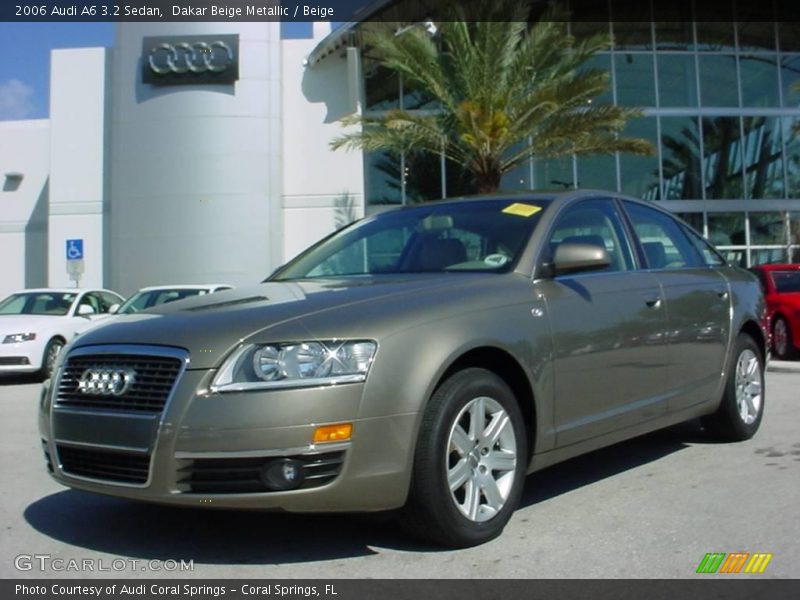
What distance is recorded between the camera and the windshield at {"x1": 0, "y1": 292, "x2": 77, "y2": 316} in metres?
13.6

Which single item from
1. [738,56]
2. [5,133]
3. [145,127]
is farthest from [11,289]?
[738,56]

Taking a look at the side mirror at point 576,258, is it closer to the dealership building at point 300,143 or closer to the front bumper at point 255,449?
the front bumper at point 255,449

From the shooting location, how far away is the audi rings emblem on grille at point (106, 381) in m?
3.53

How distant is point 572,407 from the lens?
14.1 feet

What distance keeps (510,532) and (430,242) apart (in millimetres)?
1613

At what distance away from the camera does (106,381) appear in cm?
360

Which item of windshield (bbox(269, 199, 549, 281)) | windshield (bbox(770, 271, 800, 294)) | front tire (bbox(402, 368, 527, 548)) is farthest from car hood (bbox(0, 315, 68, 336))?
windshield (bbox(770, 271, 800, 294))

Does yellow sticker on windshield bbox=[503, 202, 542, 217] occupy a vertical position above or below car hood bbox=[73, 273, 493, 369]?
above

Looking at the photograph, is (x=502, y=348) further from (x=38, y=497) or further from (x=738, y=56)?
(x=738, y=56)

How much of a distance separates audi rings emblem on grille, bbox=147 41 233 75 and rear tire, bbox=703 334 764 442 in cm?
1995

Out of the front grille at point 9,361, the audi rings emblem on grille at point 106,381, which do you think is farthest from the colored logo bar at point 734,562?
the front grille at point 9,361

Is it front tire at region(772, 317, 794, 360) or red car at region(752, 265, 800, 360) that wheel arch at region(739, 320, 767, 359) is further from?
front tire at region(772, 317, 794, 360)

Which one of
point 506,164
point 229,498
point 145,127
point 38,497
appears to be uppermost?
point 145,127
